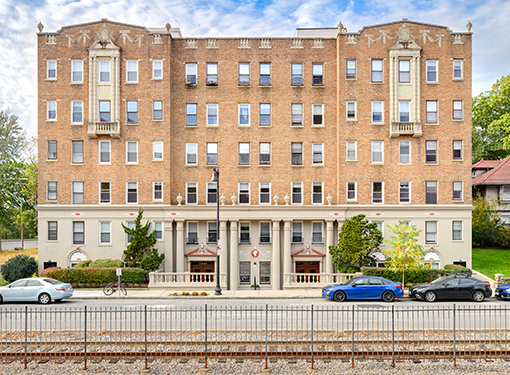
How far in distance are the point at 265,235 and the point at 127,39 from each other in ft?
66.4

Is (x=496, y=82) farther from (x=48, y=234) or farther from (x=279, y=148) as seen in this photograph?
(x=48, y=234)

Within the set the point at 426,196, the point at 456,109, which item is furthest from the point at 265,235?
the point at 456,109

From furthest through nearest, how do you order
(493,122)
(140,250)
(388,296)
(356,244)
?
(493,122) < (140,250) < (356,244) < (388,296)

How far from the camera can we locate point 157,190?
34250 mm

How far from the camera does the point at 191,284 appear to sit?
29.1 m

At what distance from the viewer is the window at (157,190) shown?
112ft

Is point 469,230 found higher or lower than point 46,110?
lower

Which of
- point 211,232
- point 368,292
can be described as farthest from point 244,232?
point 368,292

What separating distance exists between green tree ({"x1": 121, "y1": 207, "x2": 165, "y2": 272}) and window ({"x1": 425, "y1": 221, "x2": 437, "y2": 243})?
22.0 m

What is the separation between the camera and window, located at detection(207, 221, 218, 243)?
113 feet

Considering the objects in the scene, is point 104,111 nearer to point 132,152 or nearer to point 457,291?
point 132,152

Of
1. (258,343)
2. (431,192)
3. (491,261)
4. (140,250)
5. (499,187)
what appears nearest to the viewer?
(258,343)

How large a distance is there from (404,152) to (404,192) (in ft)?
11.1

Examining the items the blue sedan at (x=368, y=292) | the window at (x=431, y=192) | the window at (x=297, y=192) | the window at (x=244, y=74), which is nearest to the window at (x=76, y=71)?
the window at (x=244, y=74)
